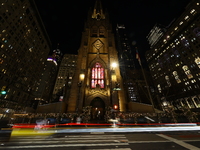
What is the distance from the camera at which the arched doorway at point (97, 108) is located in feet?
80.5

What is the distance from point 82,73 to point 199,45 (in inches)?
2556

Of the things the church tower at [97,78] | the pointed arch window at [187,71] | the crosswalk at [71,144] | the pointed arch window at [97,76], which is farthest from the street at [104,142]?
the pointed arch window at [187,71]

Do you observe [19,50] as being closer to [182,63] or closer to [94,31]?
[94,31]

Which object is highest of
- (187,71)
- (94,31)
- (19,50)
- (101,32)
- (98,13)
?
(98,13)

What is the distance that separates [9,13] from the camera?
38.6 meters

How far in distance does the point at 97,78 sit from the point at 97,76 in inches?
26.6

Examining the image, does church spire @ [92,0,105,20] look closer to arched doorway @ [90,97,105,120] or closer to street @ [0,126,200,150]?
arched doorway @ [90,97,105,120]

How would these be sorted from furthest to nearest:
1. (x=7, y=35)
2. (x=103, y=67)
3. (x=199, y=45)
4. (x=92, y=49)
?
(x=199, y=45) → (x=7, y=35) → (x=92, y=49) → (x=103, y=67)

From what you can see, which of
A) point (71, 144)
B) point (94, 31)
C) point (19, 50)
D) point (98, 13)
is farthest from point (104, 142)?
point (19, 50)

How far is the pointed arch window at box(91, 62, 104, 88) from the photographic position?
26.9 metres

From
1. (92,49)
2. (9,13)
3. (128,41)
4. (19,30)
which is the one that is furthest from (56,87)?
(128,41)

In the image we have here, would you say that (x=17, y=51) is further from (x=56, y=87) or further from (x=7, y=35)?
(x=56, y=87)

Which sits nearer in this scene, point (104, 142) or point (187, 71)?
point (104, 142)

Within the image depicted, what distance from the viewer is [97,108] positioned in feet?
83.5
